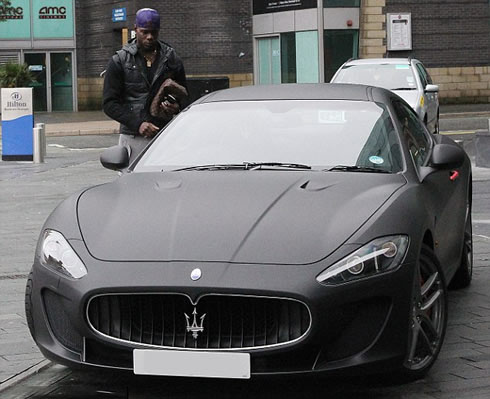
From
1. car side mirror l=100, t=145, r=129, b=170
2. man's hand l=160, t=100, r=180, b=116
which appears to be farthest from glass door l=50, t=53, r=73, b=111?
car side mirror l=100, t=145, r=129, b=170

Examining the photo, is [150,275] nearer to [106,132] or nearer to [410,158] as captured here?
[410,158]

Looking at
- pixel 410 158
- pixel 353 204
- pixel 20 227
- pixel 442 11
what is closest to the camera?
pixel 353 204

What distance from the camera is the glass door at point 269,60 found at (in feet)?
127

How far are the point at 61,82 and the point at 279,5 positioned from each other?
9.81 meters

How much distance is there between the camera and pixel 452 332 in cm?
646

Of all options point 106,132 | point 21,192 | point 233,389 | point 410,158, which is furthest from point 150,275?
point 106,132

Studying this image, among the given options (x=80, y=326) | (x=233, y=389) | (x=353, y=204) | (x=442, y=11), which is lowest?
(x=233, y=389)

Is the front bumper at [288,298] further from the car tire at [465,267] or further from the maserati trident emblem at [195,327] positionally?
the car tire at [465,267]

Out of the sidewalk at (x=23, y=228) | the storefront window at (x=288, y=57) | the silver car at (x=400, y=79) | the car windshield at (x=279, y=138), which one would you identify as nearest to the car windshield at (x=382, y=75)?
the silver car at (x=400, y=79)

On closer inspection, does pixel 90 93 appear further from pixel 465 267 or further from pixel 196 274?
pixel 196 274

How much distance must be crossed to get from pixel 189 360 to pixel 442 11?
3487 centimetres

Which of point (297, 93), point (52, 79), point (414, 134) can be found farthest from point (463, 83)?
point (297, 93)

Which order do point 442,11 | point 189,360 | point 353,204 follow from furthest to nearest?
point 442,11, point 353,204, point 189,360

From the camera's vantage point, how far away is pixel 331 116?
6.47 meters
